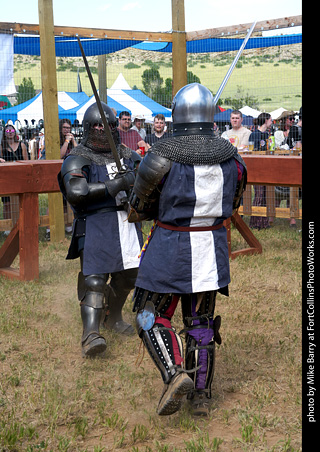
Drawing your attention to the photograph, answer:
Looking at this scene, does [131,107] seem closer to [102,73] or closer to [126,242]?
[102,73]

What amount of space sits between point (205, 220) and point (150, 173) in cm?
43

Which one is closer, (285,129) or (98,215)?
(98,215)

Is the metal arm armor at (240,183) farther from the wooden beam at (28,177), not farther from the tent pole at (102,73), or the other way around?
the tent pole at (102,73)

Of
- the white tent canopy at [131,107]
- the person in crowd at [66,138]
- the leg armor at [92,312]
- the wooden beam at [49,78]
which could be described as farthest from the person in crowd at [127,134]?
the white tent canopy at [131,107]

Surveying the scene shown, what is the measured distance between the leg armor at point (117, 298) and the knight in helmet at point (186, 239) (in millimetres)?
1197

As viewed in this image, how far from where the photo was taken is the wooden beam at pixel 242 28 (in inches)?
321

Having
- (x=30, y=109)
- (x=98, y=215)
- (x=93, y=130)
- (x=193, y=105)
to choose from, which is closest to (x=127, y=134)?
(x=93, y=130)

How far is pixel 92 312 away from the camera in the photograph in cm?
433

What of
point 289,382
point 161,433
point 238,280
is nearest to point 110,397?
point 161,433

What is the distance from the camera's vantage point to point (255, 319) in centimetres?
507

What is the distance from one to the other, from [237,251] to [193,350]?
374cm

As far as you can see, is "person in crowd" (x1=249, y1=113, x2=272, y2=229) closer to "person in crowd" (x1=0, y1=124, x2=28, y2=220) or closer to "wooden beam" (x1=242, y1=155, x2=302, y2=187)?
"wooden beam" (x1=242, y1=155, x2=302, y2=187)

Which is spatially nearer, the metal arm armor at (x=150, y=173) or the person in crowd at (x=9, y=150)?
the metal arm armor at (x=150, y=173)

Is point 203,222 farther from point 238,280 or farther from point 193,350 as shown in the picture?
point 238,280
